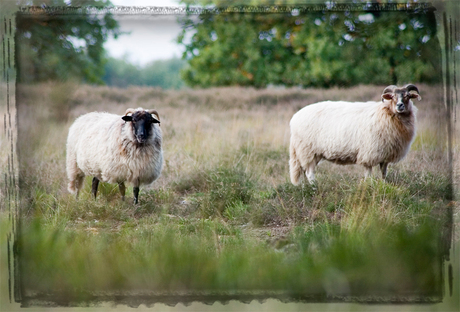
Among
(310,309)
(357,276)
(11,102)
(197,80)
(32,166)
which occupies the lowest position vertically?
(310,309)

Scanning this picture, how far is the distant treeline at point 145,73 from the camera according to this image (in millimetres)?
4066

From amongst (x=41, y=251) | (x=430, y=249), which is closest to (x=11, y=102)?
(x=41, y=251)

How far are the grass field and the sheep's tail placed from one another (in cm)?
55

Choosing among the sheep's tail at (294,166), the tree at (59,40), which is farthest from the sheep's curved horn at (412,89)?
the tree at (59,40)

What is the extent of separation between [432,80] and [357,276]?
181cm

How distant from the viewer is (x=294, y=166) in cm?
656

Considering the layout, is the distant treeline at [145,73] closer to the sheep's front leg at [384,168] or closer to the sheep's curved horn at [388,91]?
the sheep's curved horn at [388,91]

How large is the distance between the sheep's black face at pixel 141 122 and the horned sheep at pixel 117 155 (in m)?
0.12

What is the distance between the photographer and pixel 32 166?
4109 millimetres

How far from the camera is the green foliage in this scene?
373cm

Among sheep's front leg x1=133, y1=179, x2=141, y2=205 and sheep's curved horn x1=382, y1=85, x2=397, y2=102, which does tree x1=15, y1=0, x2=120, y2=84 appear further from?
sheep's curved horn x1=382, y1=85, x2=397, y2=102

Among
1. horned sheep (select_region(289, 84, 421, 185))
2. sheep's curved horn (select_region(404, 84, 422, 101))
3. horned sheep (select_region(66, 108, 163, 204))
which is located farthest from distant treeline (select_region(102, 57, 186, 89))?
horned sheep (select_region(289, 84, 421, 185))

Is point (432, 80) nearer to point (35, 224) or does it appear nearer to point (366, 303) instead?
point (366, 303)

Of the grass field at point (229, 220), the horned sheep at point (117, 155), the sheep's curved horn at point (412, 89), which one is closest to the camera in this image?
the grass field at point (229, 220)
